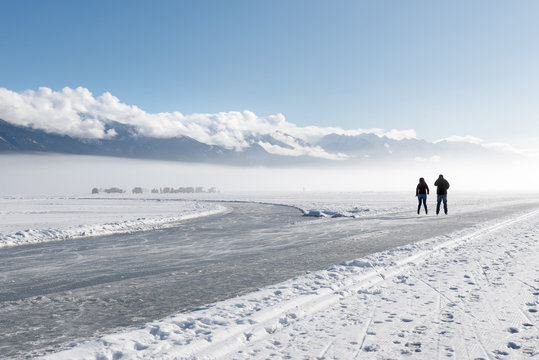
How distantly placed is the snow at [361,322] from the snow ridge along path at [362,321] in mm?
10

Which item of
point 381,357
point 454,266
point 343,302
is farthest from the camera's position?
point 454,266

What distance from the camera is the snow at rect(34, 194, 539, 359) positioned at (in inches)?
149

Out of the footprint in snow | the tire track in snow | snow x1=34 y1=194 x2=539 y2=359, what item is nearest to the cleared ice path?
snow x1=34 y1=194 x2=539 y2=359

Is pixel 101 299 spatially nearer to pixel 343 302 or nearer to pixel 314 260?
pixel 343 302

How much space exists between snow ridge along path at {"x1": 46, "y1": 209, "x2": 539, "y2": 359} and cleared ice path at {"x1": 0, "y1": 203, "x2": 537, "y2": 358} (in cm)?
70

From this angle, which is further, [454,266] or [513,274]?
[454,266]

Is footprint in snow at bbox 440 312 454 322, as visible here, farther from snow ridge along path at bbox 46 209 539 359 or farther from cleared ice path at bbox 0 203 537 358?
cleared ice path at bbox 0 203 537 358

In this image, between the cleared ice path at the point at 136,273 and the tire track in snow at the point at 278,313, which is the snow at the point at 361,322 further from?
the cleared ice path at the point at 136,273

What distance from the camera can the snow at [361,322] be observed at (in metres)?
3.78

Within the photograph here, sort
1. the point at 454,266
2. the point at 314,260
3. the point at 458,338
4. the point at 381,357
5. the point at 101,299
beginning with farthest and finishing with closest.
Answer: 1. the point at 314,260
2. the point at 454,266
3. the point at 101,299
4. the point at 458,338
5. the point at 381,357

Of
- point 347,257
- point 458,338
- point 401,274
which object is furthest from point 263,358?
point 347,257

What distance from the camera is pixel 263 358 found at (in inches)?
143

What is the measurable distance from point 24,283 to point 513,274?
836cm

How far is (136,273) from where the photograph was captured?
7777mm
